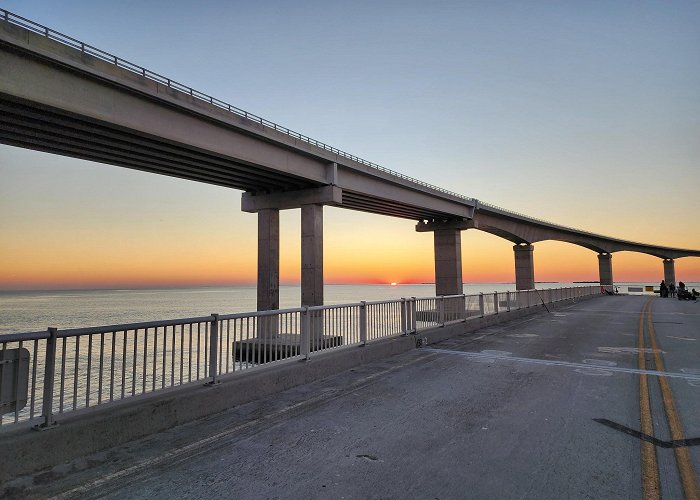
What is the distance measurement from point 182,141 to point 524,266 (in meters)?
44.7

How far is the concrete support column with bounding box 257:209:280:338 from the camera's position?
2217 centimetres

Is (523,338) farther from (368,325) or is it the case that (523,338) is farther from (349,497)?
(349,497)

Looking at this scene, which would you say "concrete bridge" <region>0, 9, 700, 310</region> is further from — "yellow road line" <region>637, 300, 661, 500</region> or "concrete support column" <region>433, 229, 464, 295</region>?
"yellow road line" <region>637, 300, 661, 500</region>

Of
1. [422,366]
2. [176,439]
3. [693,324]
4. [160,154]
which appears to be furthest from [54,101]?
[693,324]

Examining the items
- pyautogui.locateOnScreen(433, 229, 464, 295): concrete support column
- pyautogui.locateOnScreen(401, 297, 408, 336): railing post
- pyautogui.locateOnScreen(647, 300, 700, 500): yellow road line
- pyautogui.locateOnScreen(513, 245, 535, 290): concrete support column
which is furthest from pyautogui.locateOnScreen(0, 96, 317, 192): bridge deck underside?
pyautogui.locateOnScreen(513, 245, 535, 290): concrete support column

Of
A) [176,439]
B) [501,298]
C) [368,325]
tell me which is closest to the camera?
[176,439]

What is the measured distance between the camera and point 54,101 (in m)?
10.7

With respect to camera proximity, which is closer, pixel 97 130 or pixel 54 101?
pixel 54 101

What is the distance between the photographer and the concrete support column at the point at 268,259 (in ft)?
72.7

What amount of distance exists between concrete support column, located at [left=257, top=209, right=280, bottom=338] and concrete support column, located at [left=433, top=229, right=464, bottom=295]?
1715cm

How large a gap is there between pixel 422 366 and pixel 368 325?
183 centimetres

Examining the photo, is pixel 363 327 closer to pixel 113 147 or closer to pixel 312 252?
pixel 312 252

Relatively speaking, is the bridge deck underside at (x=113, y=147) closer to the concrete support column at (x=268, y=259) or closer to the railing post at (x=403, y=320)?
the concrete support column at (x=268, y=259)

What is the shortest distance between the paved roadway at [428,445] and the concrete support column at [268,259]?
47.2 ft
